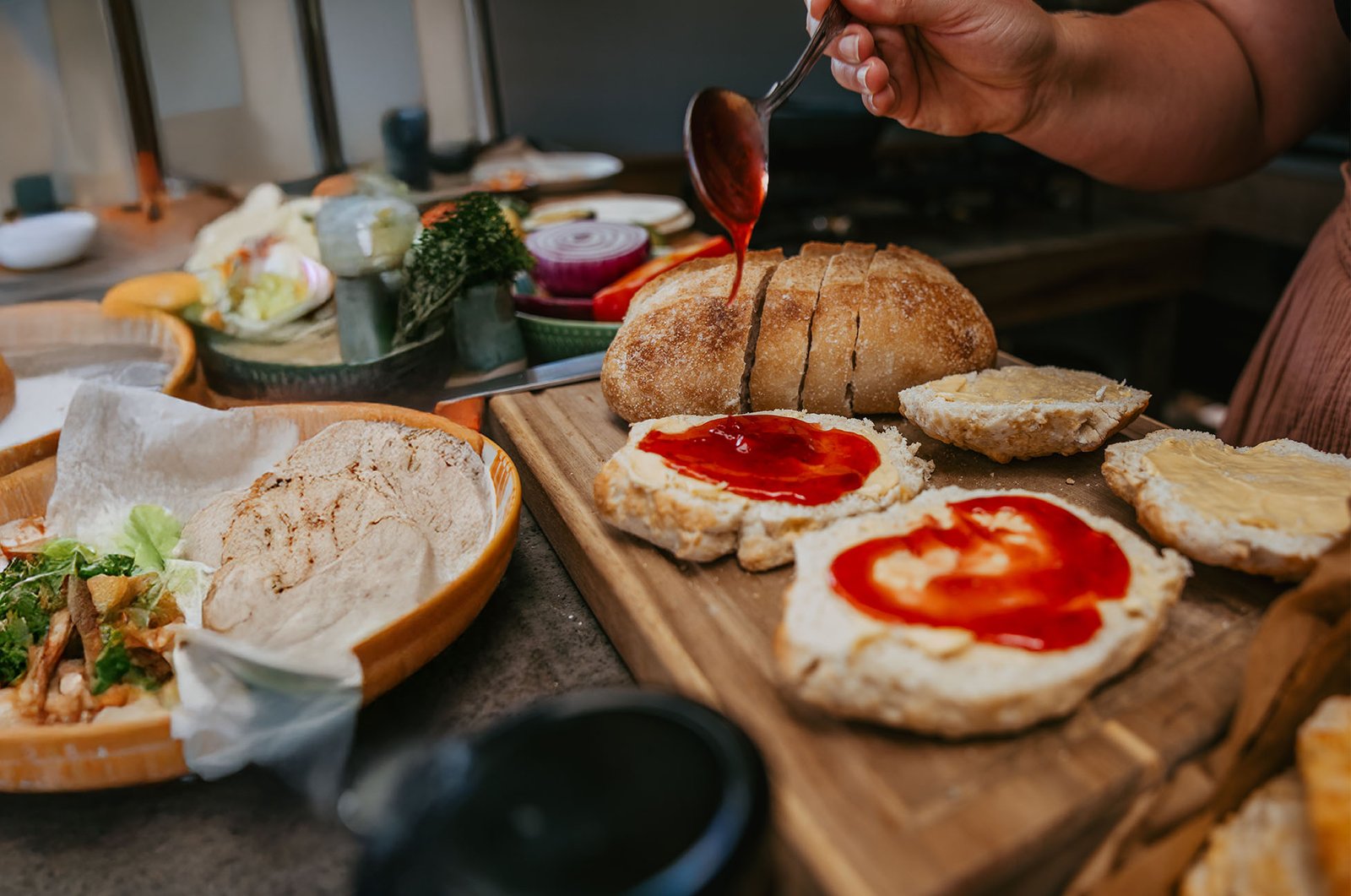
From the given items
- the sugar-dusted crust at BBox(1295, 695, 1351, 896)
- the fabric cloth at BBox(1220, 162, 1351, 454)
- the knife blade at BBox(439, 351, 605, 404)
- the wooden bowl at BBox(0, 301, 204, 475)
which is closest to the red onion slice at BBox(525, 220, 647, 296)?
the knife blade at BBox(439, 351, 605, 404)

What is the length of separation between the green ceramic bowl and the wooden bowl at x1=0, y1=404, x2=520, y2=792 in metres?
0.87

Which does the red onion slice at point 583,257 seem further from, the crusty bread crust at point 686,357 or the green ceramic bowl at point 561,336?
the crusty bread crust at point 686,357

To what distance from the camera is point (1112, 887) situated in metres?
1.01

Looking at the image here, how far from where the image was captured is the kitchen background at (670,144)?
511 centimetres

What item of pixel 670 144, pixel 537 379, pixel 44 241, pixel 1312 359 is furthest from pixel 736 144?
pixel 670 144

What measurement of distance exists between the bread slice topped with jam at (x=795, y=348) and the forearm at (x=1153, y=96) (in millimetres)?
795

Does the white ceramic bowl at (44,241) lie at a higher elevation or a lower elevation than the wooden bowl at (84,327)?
higher

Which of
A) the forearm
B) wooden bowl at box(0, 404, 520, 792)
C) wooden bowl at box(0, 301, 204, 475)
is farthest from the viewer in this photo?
wooden bowl at box(0, 301, 204, 475)

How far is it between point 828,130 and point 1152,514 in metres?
3.50

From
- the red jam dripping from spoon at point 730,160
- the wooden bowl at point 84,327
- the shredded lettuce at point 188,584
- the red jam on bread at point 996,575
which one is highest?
the red jam dripping from spoon at point 730,160

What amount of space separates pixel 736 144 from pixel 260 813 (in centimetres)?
166

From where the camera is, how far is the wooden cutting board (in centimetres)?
98

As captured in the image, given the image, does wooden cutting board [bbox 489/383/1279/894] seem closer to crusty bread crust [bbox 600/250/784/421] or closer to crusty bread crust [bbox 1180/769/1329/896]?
crusty bread crust [bbox 1180/769/1329/896]

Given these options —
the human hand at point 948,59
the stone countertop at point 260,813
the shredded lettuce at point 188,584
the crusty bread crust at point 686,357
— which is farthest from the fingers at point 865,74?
the shredded lettuce at point 188,584
